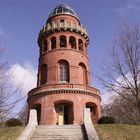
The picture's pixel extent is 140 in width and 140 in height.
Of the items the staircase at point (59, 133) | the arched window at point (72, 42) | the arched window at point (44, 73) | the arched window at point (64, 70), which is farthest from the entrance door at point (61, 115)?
the arched window at point (72, 42)

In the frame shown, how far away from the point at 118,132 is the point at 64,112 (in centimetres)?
1143

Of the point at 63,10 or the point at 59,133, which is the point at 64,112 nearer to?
the point at 59,133

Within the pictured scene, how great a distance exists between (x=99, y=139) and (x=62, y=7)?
76.8 ft

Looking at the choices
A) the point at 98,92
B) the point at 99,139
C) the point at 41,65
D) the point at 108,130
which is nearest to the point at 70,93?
the point at 98,92

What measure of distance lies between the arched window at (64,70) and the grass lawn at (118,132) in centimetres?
1181

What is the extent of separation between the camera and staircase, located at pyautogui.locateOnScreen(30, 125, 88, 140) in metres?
15.9

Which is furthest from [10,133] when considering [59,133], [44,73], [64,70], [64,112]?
[44,73]

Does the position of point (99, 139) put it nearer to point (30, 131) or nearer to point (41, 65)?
point (30, 131)

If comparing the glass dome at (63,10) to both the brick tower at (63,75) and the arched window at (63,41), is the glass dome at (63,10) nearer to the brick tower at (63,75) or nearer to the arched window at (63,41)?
the brick tower at (63,75)

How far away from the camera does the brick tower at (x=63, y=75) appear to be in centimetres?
2650

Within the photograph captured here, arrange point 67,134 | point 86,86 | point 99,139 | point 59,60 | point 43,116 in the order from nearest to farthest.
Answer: point 99,139, point 67,134, point 43,116, point 86,86, point 59,60

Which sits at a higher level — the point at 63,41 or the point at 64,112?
the point at 63,41

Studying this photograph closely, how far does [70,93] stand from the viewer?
88.1ft

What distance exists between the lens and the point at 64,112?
90.1 ft
